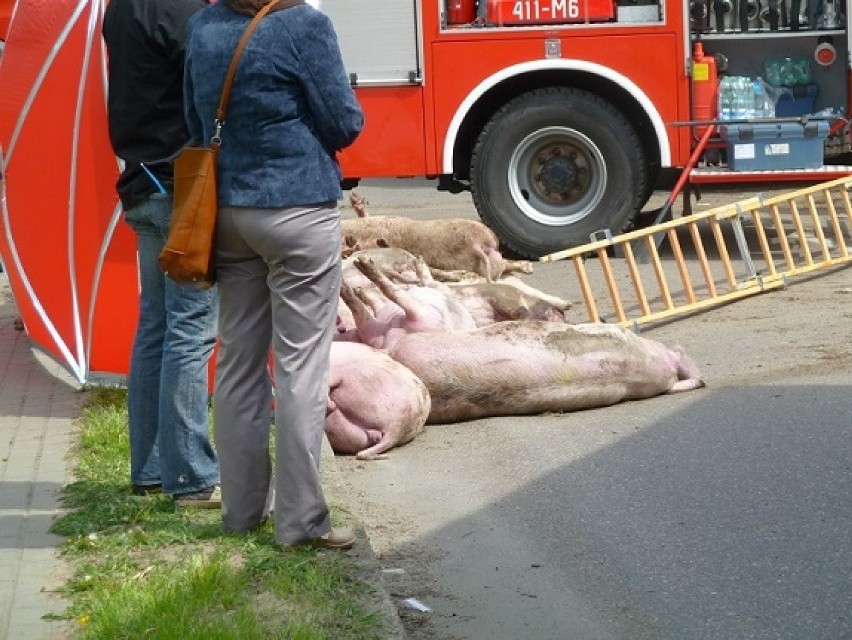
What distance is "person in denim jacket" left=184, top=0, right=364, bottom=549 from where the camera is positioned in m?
4.80

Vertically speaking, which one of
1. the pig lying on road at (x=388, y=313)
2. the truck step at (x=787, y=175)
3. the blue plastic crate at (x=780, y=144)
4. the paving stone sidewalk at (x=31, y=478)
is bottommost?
the paving stone sidewalk at (x=31, y=478)

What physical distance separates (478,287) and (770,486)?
308 centimetres

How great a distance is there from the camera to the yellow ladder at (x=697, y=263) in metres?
9.69

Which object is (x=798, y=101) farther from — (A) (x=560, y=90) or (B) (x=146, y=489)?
(B) (x=146, y=489)

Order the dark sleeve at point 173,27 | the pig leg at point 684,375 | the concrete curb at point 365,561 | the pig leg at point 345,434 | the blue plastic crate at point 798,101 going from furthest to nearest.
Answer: the blue plastic crate at point 798,101
the pig leg at point 684,375
the pig leg at point 345,434
the dark sleeve at point 173,27
the concrete curb at point 365,561

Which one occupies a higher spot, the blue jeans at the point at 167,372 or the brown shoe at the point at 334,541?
the blue jeans at the point at 167,372

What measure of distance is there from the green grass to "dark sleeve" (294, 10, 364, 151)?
4.37ft

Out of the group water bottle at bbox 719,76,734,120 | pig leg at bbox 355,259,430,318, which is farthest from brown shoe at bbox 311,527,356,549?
water bottle at bbox 719,76,734,120

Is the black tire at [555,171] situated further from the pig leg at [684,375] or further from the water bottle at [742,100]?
the pig leg at [684,375]

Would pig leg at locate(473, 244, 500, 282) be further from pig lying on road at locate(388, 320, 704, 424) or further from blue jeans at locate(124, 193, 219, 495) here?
blue jeans at locate(124, 193, 219, 495)

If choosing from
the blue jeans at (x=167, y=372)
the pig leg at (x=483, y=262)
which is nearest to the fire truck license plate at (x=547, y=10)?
the pig leg at (x=483, y=262)

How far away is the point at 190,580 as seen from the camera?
4582 mm

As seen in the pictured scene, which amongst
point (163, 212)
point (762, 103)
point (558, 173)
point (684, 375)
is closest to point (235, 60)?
point (163, 212)

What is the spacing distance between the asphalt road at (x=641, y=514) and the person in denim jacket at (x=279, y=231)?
583 mm
